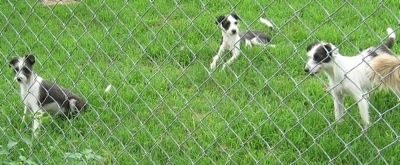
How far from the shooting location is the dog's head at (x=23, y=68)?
14.9ft

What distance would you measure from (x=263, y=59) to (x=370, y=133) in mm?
1605

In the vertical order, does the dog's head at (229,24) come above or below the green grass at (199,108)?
above

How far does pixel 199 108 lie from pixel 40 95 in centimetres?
123

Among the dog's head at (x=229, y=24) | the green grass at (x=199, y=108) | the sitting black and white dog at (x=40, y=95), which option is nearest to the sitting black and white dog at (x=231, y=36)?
the dog's head at (x=229, y=24)

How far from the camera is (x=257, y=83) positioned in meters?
4.93

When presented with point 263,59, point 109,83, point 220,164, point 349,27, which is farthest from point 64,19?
point 220,164

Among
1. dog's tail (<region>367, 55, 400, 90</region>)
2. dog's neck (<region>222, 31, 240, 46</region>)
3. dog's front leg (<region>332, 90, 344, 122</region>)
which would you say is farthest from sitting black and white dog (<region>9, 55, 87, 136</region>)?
dog's tail (<region>367, 55, 400, 90</region>)

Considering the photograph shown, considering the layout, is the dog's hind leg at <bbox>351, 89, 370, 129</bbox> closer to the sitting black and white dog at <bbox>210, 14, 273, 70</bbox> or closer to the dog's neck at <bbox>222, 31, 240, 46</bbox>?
the sitting black and white dog at <bbox>210, 14, 273, 70</bbox>

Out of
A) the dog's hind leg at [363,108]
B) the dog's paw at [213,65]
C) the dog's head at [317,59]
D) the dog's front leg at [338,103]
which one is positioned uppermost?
the dog's paw at [213,65]

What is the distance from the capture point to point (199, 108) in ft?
15.1

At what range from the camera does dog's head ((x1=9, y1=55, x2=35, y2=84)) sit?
4535 mm

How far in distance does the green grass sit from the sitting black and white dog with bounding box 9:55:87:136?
10 cm

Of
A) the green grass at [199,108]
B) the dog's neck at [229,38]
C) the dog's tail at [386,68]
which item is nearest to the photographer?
the dog's tail at [386,68]

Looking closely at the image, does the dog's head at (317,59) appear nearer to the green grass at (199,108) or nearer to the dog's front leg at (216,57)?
the green grass at (199,108)
